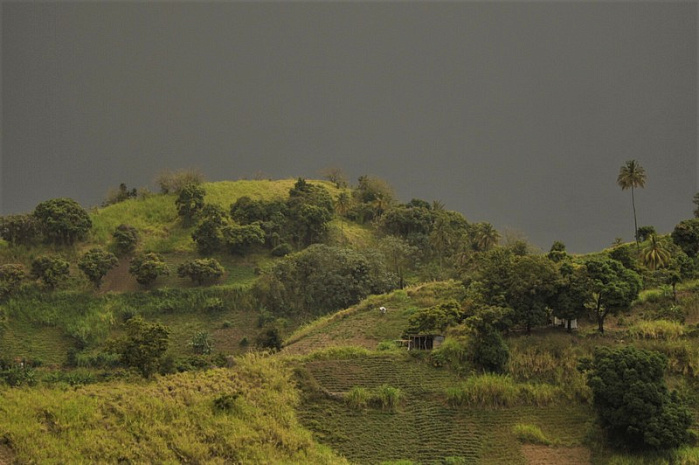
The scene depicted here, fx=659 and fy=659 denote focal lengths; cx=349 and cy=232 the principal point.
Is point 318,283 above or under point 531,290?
above

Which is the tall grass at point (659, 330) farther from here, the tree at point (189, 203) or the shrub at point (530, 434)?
the tree at point (189, 203)

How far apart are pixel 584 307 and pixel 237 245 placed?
41.7m

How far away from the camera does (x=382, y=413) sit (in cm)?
3222

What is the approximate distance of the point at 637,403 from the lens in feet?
91.6

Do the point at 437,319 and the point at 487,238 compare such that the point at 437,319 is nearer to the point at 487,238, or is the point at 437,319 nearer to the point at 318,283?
the point at 318,283

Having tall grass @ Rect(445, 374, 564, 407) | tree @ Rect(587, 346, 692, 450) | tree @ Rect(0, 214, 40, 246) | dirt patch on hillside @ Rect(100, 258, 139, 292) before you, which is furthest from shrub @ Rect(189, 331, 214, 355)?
tree @ Rect(587, 346, 692, 450)

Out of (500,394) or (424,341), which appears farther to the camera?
(424,341)

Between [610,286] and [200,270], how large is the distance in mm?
39584

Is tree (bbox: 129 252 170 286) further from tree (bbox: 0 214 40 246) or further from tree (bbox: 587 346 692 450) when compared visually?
tree (bbox: 587 346 692 450)

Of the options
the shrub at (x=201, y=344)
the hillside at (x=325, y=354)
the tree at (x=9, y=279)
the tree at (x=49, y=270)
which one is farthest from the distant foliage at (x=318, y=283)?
the tree at (x=9, y=279)

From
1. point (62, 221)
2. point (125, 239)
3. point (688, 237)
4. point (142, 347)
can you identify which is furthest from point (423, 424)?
point (62, 221)

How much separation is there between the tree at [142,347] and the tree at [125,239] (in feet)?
122

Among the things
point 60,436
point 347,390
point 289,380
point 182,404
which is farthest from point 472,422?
point 60,436

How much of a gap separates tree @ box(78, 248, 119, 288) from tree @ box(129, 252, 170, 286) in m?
2.14
